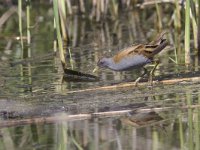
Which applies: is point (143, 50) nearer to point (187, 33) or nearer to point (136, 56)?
point (136, 56)

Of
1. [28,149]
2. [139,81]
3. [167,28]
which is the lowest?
[28,149]

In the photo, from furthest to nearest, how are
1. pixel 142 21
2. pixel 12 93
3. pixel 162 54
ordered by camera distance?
pixel 142 21 → pixel 162 54 → pixel 12 93

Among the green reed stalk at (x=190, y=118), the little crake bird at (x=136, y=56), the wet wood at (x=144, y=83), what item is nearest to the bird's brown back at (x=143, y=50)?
the little crake bird at (x=136, y=56)

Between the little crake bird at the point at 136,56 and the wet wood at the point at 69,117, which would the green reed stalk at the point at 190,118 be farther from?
the little crake bird at the point at 136,56

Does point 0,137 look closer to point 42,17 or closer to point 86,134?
point 86,134

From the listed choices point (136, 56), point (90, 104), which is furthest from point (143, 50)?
point (90, 104)

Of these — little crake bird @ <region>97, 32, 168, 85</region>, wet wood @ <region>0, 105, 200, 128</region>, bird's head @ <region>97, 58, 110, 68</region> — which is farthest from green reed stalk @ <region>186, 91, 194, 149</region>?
bird's head @ <region>97, 58, 110, 68</region>

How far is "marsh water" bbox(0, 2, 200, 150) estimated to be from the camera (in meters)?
4.79

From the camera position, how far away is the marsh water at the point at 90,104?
4.79 m

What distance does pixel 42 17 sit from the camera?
12.5 meters

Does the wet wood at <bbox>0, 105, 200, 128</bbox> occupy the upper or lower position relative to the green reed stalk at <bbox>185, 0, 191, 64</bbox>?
lower

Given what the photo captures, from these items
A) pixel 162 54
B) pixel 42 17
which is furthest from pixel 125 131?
pixel 42 17

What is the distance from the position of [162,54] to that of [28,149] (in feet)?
13.1

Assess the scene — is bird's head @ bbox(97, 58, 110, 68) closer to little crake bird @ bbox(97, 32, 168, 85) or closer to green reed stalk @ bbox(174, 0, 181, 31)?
little crake bird @ bbox(97, 32, 168, 85)
